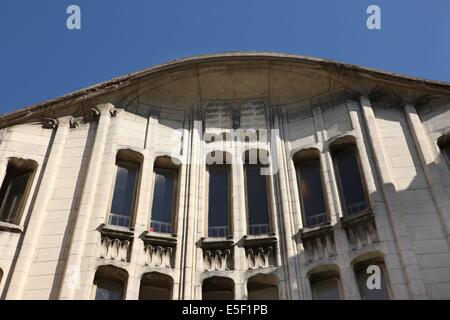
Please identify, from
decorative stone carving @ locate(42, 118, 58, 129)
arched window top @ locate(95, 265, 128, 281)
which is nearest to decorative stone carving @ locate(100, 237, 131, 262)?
arched window top @ locate(95, 265, 128, 281)

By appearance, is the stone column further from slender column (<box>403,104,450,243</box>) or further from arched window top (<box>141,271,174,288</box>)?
slender column (<box>403,104,450,243</box>)

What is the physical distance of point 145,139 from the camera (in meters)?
18.4

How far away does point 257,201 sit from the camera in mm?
17094

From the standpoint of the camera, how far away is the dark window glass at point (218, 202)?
16328 millimetres

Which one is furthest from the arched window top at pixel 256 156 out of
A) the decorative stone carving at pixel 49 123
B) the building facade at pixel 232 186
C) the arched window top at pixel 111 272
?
the decorative stone carving at pixel 49 123

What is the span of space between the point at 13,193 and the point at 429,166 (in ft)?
39.6

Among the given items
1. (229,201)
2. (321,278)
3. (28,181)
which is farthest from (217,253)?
(28,181)

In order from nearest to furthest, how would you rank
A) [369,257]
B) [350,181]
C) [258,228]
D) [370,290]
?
1. [370,290]
2. [369,257]
3. [258,228]
4. [350,181]

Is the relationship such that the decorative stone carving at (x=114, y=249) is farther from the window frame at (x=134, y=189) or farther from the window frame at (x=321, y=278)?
the window frame at (x=321, y=278)

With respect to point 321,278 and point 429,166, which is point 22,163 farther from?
point 429,166

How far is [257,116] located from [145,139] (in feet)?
13.0

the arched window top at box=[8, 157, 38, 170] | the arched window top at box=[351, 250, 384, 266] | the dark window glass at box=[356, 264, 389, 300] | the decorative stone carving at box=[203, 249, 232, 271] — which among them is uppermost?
the arched window top at box=[8, 157, 38, 170]

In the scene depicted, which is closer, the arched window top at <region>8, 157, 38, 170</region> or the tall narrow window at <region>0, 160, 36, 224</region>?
the tall narrow window at <region>0, 160, 36, 224</region>

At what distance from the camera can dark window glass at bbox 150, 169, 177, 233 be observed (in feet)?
53.6
